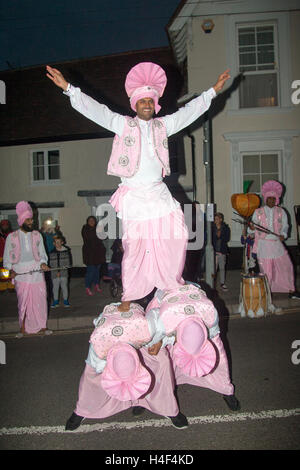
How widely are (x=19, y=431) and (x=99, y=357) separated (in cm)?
104

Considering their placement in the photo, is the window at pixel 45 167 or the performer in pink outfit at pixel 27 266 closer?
the performer in pink outfit at pixel 27 266

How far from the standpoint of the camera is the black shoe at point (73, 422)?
337 cm

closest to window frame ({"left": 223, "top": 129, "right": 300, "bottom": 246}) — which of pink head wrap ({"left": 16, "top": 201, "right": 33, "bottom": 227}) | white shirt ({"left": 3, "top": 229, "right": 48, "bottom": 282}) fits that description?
white shirt ({"left": 3, "top": 229, "right": 48, "bottom": 282})

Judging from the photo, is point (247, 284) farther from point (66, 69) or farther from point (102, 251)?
point (66, 69)

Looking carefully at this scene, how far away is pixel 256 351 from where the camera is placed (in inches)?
206

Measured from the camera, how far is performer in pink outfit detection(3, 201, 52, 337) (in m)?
6.52

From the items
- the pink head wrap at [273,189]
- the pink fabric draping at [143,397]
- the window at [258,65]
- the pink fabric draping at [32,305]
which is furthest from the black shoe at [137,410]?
the window at [258,65]

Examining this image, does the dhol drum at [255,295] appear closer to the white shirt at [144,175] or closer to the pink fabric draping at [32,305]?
the pink fabric draping at [32,305]

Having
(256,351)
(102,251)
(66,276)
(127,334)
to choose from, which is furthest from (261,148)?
(127,334)

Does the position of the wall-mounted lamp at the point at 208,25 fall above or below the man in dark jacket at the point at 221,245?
above

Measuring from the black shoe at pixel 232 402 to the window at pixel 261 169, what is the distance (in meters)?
9.06

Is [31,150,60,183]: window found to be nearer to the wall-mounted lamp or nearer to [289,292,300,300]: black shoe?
the wall-mounted lamp

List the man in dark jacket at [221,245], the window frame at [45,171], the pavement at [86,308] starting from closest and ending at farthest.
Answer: the pavement at [86,308] → the man in dark jacket at [221,245] → the window frame at [45,171]

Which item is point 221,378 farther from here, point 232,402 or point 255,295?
point 255,295
